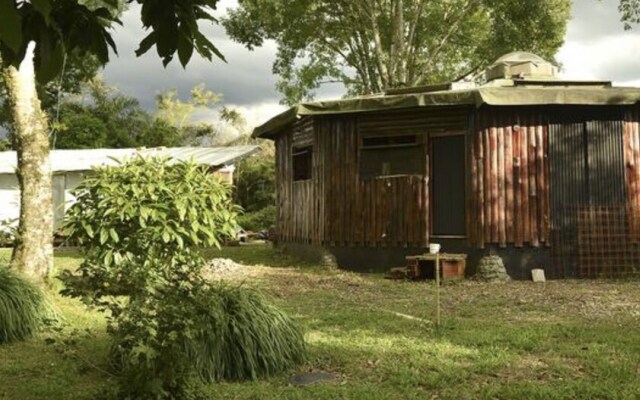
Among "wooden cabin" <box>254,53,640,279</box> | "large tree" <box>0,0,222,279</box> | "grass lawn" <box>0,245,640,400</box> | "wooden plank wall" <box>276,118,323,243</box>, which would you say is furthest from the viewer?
"wooden plank wall" <box>276,118,323,243</box>

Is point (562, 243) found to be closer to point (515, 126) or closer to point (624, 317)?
point (515, 126)

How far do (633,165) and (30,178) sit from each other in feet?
35.7

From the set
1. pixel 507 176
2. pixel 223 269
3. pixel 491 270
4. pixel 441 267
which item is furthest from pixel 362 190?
pixel 223 269

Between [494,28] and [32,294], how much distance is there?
20.1 meters

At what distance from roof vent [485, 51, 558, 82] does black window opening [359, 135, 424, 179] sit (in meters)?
3.69

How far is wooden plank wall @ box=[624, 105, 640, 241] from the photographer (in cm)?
1246

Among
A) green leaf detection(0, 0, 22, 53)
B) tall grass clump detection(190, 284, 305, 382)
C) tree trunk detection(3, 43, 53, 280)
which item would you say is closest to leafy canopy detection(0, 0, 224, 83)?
green leaf detection(0, 0, 22, 53)

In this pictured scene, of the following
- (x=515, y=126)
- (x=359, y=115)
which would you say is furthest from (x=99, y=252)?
(x=515, y=126)

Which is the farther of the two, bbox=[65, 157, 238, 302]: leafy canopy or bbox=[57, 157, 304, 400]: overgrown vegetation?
bbox=[65, 157, 238, 302]: leafy canopy

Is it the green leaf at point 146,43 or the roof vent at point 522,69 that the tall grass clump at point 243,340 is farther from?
the roof vent at point 522,69

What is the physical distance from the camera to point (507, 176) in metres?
12.3

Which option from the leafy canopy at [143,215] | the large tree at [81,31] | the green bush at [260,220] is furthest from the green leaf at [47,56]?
the green bush at [260,220]

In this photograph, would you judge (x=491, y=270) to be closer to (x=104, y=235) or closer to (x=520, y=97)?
(x=520, y=97)

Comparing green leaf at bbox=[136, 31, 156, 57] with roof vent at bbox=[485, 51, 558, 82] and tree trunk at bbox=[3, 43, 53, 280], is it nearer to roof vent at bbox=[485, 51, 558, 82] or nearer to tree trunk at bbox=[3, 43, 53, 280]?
tree trunk at bbox=[3, 43, 53, 280]
